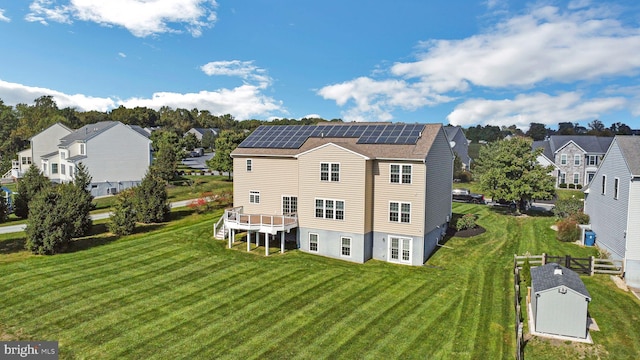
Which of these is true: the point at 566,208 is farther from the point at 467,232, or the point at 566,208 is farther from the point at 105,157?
the point at 105,157

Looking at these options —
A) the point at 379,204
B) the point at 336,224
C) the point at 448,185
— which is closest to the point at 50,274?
the point at 336,224

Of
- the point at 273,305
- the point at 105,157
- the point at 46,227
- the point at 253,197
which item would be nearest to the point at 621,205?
the point at 273,305

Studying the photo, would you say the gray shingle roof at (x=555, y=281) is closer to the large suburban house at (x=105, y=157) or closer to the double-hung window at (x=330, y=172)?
the double-hung window at (x=330, y=172)

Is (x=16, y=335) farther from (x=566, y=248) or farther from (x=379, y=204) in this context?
(x=566, y=248)

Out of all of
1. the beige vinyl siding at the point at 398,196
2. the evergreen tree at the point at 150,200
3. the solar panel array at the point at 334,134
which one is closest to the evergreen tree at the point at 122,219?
the evergreen tree at the point at 150,200

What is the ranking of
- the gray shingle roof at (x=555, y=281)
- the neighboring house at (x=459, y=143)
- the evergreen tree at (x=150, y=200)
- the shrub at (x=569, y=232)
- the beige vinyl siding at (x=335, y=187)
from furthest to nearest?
the neighboring house at (x=459, y=143) < the evergreen tree at (x=150, y=200) < the shrub at (x=569, y=232) < the beige vinyl siding at (x=335, y=187) < the gray shingle roof at (x=555, y=281)
